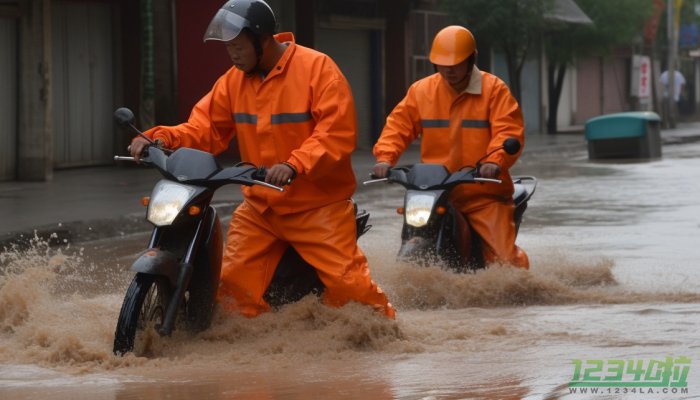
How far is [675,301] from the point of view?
8281 mm

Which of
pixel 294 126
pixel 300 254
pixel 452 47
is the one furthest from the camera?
pixel 452 47

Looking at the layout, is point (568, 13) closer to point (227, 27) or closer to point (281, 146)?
point (281, 146)

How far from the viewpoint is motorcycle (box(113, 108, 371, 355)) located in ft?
19.4

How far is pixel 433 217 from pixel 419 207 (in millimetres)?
98

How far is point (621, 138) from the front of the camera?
26.0 metres

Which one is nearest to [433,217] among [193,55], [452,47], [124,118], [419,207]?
[419,207]

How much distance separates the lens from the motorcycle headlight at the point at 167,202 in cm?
597

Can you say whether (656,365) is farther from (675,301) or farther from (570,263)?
(570,263)

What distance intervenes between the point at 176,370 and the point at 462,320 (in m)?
2.03

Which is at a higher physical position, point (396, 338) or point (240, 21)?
point (240, 21)

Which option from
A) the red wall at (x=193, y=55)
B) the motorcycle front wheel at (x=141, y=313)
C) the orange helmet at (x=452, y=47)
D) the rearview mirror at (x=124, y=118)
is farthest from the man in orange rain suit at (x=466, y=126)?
the red wall at (x=193, y=55)

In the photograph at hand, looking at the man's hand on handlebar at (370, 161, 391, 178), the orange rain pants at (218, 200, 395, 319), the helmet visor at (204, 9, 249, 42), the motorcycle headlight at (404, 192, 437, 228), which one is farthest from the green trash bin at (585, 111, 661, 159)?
the helmet visor at (204, 9, 249, 42)

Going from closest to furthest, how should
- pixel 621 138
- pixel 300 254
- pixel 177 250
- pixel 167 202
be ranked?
pixel 167 202 < pixel 177 250 < pixel 300 254 < pixel 621 138

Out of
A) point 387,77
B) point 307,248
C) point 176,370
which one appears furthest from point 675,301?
point 387,77
